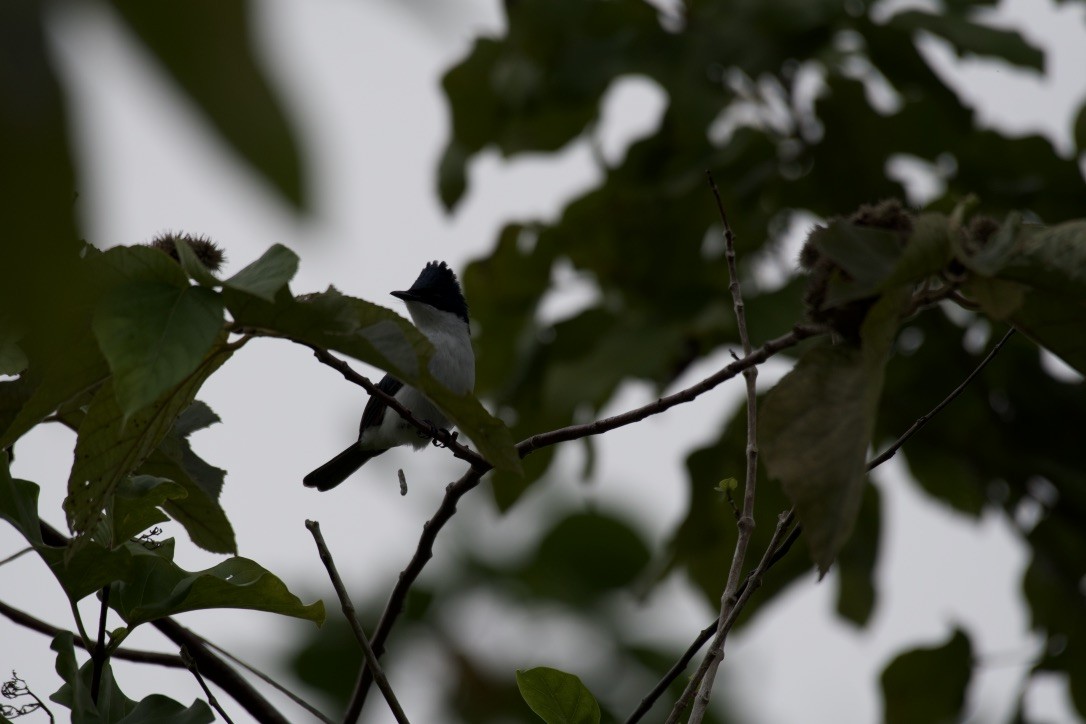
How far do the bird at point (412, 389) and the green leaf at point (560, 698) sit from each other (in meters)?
3.59

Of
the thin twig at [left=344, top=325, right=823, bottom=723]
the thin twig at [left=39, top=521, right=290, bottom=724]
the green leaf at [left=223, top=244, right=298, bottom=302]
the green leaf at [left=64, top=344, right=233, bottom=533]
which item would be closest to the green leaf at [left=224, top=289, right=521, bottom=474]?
the green leaf at [left=223, top=244, right=298, bottom=302]

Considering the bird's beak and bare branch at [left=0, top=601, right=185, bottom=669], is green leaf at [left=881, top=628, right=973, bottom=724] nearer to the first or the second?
bare branch at [left=0, top=601, right=185, bottom=669]

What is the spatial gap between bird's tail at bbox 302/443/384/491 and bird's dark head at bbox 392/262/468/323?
3.47 feet

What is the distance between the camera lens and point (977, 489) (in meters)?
5.53

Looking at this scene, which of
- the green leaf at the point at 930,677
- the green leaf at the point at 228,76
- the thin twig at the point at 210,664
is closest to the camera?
the green leaf at the point at 228,76

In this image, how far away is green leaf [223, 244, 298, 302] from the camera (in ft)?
5.74

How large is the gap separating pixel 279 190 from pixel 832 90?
5.35m

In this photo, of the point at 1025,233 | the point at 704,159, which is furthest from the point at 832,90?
the point at 1025,233

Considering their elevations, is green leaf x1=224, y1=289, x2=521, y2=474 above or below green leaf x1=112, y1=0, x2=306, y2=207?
below

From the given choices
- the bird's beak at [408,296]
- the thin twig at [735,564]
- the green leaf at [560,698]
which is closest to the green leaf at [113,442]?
the green leaf at [560,698]

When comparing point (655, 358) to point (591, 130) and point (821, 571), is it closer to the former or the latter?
point (591, 130)

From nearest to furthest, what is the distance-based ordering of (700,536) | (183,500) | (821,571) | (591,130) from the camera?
(821,571), (183,500), (700,536), (591,130)

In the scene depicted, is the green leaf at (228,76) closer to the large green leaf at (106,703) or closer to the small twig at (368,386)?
the small twig at (368,386)

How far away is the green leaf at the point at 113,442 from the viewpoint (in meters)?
2.08
